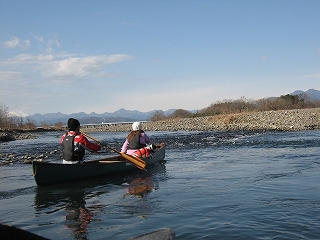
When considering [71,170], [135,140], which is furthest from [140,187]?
[135,140]

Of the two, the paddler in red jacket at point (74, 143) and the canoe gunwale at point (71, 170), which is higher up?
the paddler in red jacket at point (74, 143)

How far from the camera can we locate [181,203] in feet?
24.0

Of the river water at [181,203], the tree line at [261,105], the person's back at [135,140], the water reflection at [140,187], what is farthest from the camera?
the tree line at [261,105]

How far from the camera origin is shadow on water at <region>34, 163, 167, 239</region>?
647 cm

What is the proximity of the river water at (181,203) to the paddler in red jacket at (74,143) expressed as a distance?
77cm

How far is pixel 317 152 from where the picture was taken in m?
14.5

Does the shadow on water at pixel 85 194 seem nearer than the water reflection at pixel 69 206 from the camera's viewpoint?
No

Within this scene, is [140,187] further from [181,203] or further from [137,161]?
[181,203]

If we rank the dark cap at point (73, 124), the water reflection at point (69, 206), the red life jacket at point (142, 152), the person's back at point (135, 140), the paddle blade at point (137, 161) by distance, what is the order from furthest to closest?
1. the red life jacket at point (142, 152)
2. the person's back at point (135, 140)
3. the paddle blade at point (137, 161)
4. the dark cap at point (73, 124)
5. the water reflection at point (69, 206)

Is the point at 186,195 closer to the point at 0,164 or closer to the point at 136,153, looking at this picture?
the point at 136,153

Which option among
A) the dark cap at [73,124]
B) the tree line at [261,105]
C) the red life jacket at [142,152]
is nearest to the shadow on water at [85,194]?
the red life jacket at [142,152]

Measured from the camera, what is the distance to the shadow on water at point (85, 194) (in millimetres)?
6469

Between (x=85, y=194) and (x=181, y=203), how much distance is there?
2.57m

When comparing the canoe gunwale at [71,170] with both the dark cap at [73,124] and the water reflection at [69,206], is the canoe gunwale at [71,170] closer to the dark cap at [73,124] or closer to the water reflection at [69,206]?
the water reflection at [69,206]
